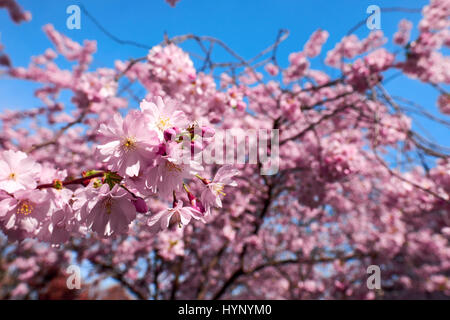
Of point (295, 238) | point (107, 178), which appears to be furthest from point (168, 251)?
point (295, 238)

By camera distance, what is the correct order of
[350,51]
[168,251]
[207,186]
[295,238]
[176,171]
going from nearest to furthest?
[176,171] → [207,186] → [168,251] → [350,51] → [295,238]

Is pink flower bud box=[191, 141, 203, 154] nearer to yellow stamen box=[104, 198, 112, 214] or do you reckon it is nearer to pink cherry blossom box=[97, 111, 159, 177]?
pink cherry blossom box=[97, 111, 159, 177]

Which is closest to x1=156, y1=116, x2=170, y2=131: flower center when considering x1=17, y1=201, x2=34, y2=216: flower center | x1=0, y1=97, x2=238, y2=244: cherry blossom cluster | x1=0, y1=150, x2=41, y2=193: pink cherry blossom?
x1=0, y1=97, x2=238, y2=244: cherry blossom cluster

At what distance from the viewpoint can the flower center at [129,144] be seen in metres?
1.00

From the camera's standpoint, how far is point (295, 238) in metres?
8.23

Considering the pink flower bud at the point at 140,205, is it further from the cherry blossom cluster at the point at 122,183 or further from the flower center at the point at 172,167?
the flower center at the point at 172,167

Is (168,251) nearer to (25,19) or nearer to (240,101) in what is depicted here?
(240,101)

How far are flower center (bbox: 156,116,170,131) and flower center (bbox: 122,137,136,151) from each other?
11 cm

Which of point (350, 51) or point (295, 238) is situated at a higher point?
point (350, 51)

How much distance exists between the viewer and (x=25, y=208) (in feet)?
4.06

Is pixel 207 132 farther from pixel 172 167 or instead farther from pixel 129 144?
pixel 129 144

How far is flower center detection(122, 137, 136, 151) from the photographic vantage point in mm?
1000

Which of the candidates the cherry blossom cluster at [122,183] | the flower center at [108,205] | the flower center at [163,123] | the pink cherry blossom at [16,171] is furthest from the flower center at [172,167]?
Answer: the pink cherry blossom at [16,171]
